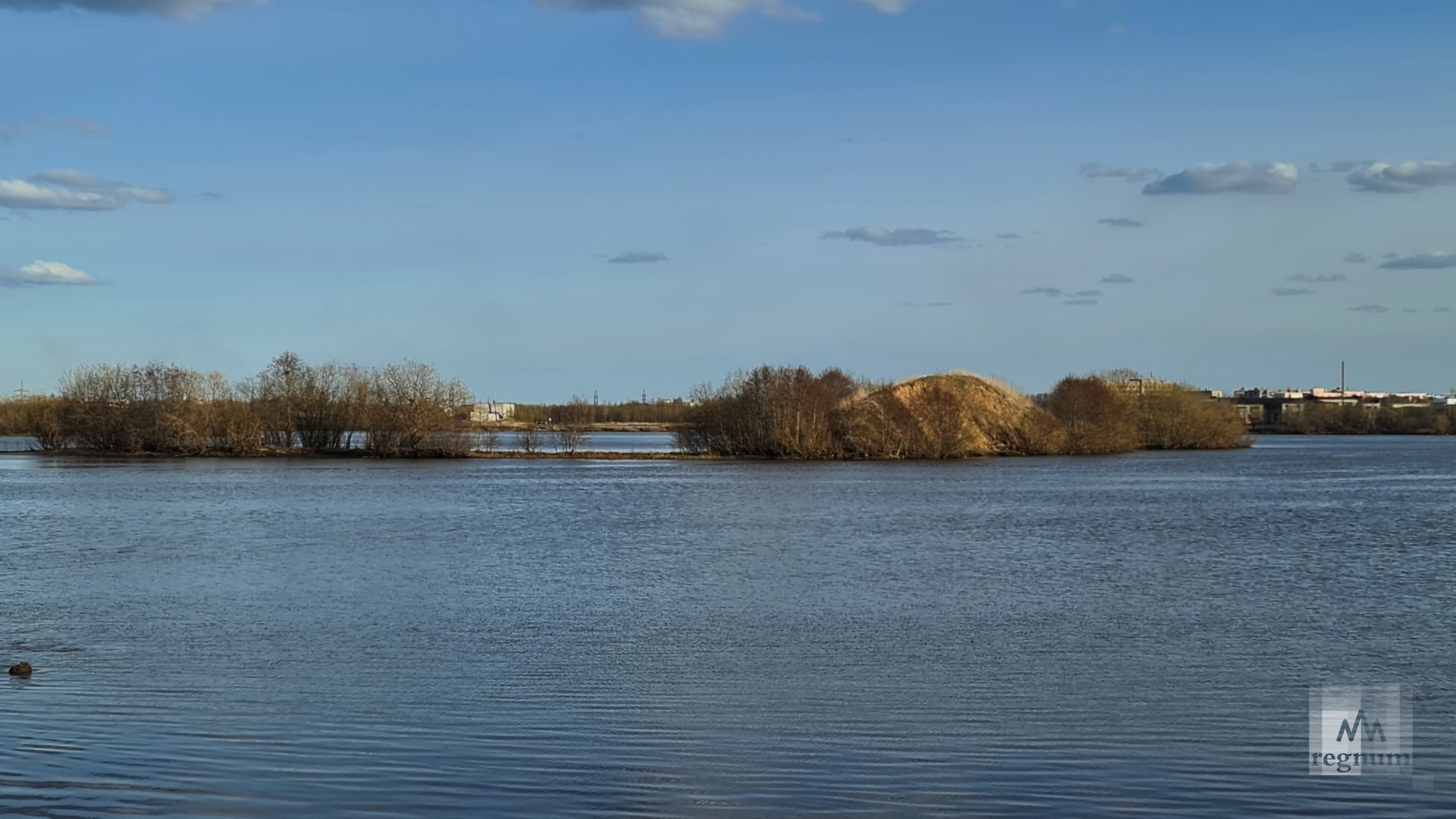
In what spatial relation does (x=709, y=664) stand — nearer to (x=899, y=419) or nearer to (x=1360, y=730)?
(x=1360, y=730)

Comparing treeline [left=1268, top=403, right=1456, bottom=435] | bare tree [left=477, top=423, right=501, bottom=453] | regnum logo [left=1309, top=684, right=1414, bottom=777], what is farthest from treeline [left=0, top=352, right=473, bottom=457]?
treeline [left=1268, top=403, right=1456, bottom=435]

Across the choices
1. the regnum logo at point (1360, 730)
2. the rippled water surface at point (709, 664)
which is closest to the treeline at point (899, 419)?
the rippled water surface at point (709, 664)

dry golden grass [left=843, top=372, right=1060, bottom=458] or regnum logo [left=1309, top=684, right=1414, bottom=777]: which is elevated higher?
dry golden grass [left=843, top=372, right=1060, bottom=458]

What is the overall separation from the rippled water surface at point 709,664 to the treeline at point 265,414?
1645 inches

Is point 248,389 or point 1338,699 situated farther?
point 248,389

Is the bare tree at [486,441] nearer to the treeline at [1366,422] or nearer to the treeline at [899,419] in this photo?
the treeline at [899,419]

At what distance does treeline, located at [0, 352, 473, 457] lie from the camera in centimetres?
7606

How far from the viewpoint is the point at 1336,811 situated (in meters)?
9.12

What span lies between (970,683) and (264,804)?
7.17 m

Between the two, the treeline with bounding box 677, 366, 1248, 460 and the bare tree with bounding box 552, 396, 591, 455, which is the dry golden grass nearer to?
the treeline with bounding box 677, 366, 1248, 460

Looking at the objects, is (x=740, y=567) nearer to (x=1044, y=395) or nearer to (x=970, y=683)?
(x=970, y=683)

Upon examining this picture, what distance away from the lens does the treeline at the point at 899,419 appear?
2940 inches

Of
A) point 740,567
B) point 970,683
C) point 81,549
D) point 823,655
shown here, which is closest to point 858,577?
point 740,567

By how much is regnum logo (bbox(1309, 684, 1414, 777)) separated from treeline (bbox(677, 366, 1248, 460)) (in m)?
60.9
